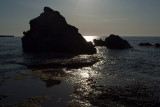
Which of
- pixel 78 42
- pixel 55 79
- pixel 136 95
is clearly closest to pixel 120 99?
pixel 136 95

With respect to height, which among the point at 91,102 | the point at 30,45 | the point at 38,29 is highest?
the point at 38,29

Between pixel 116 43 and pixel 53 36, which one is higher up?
pixel 53 36

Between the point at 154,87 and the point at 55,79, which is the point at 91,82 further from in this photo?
the point at 154,87

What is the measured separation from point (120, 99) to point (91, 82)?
7837 mm

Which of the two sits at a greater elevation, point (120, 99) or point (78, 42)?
point (78, 42)

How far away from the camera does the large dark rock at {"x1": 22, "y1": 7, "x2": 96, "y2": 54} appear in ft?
237

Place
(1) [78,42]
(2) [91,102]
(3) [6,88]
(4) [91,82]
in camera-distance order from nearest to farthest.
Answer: (2) [91,102]
(3) [6,88]
(4) [91,82]
(1) [78,42]

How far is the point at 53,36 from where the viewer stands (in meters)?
74.5

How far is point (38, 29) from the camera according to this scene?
257ft

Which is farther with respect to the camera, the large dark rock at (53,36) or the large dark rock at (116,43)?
the large dark rock at (116,43)

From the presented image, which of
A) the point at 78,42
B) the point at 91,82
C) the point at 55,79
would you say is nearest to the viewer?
the point at 91,82

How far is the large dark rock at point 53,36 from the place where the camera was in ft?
237

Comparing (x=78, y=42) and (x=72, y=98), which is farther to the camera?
(x=78, y=42)

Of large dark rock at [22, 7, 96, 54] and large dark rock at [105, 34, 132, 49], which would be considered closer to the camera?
large dark rock at [22, 7, 96, 54]
